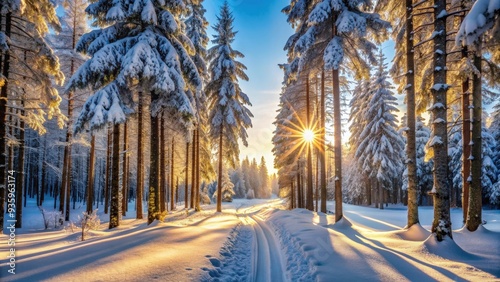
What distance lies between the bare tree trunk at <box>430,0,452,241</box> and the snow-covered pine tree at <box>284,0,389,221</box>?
358 cm

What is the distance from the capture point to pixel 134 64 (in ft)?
32.2

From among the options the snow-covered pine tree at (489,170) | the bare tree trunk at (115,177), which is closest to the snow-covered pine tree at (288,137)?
the bare tree trunk at (115,177)

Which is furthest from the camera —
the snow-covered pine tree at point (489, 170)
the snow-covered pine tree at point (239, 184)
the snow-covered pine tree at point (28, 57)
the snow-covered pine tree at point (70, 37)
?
the snow-covered pine tree at point (239, 184)

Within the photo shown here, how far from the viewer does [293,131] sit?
2408 centimetres

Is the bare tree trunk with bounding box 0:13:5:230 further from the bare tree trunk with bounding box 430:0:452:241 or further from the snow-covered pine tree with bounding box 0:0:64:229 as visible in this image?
the bare tree trunk with bounding box 430:0:452:241

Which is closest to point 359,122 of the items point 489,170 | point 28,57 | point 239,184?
point 489,170

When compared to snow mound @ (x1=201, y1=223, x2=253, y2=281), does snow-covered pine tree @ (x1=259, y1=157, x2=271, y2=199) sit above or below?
below

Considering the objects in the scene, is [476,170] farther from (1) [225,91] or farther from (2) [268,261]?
(1) [225,91]

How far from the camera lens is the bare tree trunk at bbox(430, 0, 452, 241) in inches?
285

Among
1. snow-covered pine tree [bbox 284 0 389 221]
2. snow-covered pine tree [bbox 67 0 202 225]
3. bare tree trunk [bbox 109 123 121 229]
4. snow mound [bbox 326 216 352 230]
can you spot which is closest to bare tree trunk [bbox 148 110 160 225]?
snow-covered pine tree [bbox 67 0 202 225]

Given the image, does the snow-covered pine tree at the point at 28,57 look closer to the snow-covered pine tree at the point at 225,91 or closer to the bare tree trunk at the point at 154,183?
the bare tree trunk at the point at 154,183

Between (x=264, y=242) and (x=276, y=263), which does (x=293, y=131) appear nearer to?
(x=264, y=242)

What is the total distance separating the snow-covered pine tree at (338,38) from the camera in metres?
11.2

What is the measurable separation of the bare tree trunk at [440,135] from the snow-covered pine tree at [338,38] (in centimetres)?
358
